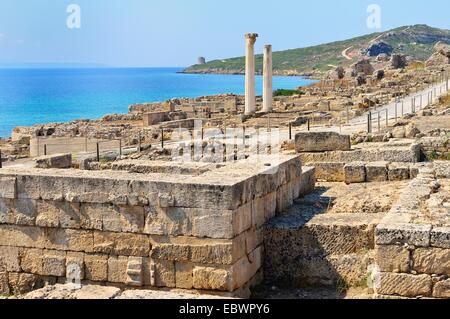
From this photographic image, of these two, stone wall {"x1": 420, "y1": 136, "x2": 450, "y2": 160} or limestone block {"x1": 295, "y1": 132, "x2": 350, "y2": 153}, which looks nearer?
stone wall {"x1": 420, "y1": 136, "x2": 450, "y2": 160}

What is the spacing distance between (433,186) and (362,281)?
2061 millimetres

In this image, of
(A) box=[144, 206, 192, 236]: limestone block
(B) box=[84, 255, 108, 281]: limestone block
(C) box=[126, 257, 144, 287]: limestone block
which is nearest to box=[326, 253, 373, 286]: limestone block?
(A) box=[144, 206, 192, 236]: limestone block

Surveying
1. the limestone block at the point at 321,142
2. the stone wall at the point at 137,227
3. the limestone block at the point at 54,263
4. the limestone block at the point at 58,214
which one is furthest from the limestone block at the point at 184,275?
the limestone block at the point at 321,142

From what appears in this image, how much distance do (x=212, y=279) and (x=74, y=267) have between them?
191 cm

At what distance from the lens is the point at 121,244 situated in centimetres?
825

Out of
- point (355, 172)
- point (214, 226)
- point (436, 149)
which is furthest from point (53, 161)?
point (436, 149)

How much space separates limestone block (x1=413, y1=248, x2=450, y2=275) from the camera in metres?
6.66

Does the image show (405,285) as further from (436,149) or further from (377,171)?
(436,149)

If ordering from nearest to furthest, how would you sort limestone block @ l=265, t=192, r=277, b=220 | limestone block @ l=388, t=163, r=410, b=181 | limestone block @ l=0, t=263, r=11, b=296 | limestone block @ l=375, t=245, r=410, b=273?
limestone block @ l=375, t=245, r=410, b=273, limestone block @ l=265, t=192, r=277, b=220, limestone block @ l=0, t=263, r=11, b=296, limestone block @ l=388, t=163, r=410, b=181

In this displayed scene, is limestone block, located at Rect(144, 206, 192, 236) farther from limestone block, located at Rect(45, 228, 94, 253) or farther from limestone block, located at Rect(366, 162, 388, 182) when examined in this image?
limestone block, located at Rect(366, 162, 388, 182)

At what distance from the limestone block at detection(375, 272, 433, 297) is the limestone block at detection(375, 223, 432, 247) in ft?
1.08

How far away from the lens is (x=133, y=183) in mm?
8141

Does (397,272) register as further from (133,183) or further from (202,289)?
(133,183)
